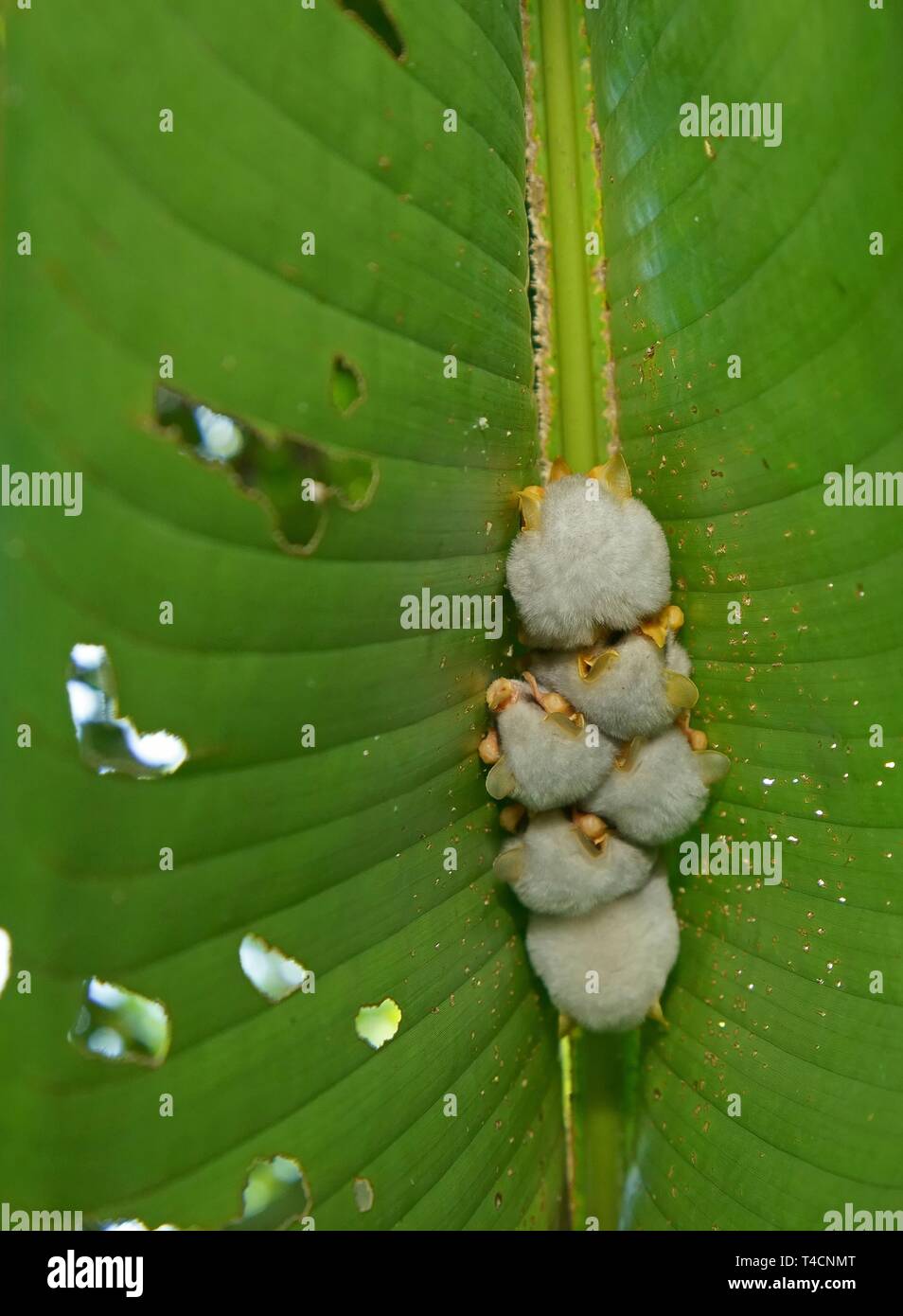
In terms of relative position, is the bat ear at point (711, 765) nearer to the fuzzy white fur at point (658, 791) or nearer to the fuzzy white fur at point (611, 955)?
the fuzzy white fur at point (658, 791)

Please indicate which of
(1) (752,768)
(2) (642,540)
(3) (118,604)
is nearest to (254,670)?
(3) (118,604)

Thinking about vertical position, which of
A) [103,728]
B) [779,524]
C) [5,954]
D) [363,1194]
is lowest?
[363,1194]

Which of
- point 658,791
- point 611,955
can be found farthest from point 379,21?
point 611,955

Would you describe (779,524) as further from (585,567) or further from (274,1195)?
(274,1195)

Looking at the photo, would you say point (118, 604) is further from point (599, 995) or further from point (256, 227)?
point (599, 995)

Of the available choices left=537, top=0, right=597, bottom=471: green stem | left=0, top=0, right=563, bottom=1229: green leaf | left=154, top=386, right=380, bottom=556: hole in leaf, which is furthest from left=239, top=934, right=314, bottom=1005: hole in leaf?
left=537, top=0, right=597, bottom=471: green stem

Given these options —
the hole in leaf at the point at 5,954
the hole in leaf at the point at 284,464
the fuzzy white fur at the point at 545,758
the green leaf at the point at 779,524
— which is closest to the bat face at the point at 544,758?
the fuzzy white fur at the point at 545,758
